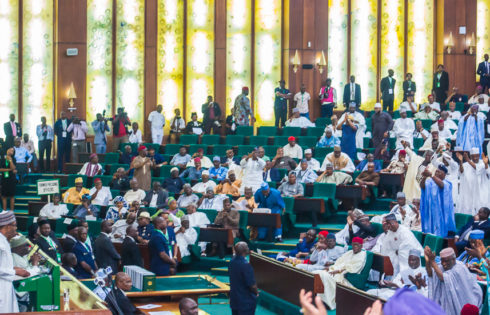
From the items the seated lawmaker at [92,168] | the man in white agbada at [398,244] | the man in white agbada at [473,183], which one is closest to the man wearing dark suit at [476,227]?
the man in white agbada at [398,244]

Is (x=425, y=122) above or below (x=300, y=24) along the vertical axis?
below

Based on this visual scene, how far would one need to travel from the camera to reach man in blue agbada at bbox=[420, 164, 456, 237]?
→ 13617 millimetres

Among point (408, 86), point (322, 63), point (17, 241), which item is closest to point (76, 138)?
point (322, 63)

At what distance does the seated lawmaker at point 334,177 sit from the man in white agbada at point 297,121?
5029mm

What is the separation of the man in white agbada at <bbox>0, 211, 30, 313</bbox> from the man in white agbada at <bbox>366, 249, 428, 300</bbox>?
4.38 metres

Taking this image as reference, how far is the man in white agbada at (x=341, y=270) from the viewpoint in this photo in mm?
11695

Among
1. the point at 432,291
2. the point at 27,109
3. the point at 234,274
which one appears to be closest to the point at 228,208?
the point at 234,274

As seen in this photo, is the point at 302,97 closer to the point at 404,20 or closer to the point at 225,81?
the point at 225,81

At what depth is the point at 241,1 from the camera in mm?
24719

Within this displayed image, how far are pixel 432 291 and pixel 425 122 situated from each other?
12.4m

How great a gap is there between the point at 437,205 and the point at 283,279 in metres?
3.04

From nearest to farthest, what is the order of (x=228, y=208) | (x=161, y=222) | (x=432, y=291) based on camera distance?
(x=432, y=291)
(x=161, y=222)
(x=228, y=208)

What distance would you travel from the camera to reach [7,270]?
7.08 meters

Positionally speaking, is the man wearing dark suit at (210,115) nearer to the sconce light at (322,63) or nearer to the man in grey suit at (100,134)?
the man in grey suit at (100,134)
